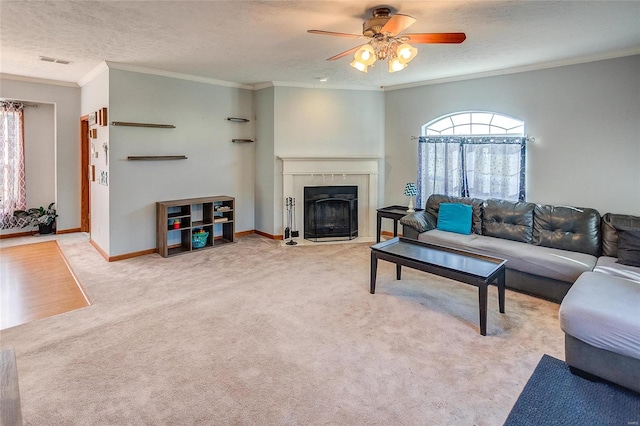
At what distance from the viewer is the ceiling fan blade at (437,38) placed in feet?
8.44

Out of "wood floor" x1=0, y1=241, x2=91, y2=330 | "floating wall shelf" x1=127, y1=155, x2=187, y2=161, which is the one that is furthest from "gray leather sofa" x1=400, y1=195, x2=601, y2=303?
"wood floor" x1=0, y1=241, x2=91, y2=330

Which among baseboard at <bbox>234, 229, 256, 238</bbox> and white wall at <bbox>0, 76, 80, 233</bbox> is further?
A: baseboard at <bbox>234, 229, 256, 238</bbox>

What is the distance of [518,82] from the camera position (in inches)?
181

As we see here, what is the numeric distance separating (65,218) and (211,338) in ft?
16.6

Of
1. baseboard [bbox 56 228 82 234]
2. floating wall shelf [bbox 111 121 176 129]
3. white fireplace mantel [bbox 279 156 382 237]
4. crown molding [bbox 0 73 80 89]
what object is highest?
crown molding [bbox 0 73 80 89]

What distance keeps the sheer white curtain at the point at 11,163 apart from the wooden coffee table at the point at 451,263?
6023 millimetres

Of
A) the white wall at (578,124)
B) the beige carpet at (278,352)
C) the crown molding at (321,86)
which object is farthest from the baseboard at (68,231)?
the white wall at (578,124)

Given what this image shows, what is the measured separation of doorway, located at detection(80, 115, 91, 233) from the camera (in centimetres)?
608

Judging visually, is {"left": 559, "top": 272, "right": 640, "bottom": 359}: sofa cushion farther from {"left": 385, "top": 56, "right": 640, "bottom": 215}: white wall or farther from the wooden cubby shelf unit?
the wooden cubby shelf unit

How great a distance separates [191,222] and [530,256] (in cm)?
432

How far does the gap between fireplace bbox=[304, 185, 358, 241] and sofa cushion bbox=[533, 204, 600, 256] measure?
2695 mm

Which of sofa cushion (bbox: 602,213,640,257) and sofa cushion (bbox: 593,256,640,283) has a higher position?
sofa cushion (bbox: 602,213,640,257)

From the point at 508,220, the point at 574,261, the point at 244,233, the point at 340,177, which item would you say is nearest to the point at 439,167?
the point at 508,220

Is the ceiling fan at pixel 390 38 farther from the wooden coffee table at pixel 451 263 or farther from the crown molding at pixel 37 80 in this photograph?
the crown molding at pixel 37 80
